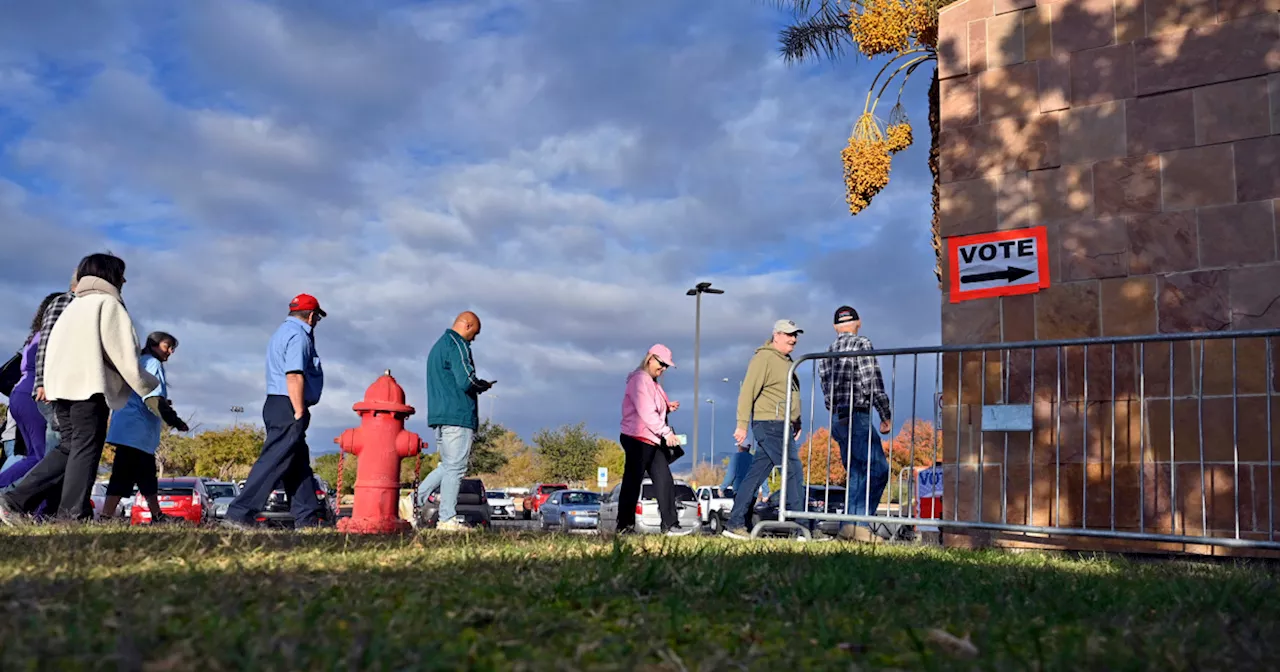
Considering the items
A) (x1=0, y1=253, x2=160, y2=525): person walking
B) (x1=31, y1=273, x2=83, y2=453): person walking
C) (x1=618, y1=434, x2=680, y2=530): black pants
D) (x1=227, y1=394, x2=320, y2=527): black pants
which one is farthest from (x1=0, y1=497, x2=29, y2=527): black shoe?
(x1=618, y1=434, x2=680, y2=530): black pants

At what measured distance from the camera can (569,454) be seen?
65.2 m

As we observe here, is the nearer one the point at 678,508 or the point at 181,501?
the point at 181,501

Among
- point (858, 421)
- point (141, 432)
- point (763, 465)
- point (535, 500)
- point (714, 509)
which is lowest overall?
point (535, 500)

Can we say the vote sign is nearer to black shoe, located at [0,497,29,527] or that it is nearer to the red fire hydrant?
the red fire hydrant

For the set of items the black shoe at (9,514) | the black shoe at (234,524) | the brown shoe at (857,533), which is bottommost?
the brown shoe at (857,533)

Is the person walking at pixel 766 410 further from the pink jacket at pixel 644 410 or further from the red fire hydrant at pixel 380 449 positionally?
the red fire hydrant at pixel 380 449

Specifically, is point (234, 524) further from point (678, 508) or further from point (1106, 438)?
point (678, 508)

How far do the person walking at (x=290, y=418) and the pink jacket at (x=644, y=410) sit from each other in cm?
259

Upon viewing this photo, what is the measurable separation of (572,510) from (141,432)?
19356 mm

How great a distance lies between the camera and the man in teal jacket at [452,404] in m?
8.27

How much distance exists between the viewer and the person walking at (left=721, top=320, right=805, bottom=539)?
909 centimetres

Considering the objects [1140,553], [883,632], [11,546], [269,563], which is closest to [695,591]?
[883,632]

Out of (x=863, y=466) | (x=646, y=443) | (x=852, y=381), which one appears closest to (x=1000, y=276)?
(x=852, y=381)

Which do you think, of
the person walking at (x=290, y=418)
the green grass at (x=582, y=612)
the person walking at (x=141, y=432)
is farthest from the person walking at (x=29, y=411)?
the green grass at (x=582, y=612)
